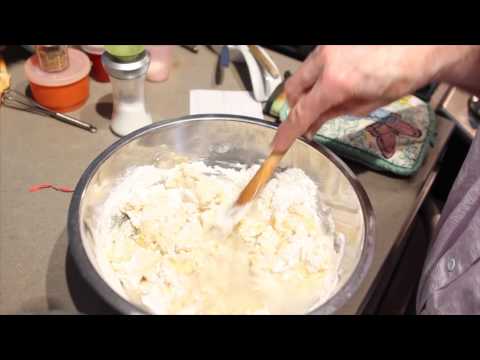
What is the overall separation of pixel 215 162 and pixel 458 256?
45 cm

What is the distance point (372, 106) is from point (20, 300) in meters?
0.58

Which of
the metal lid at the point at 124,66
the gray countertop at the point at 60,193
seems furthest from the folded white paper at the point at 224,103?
the metal lid at the point at 124,66

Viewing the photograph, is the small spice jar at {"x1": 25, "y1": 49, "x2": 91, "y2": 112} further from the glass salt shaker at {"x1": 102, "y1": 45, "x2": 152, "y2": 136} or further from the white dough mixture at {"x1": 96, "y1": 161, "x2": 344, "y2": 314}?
the white dough mixture at {"x1": 96, "y1": 161, "x2": 344, "y2": 314}

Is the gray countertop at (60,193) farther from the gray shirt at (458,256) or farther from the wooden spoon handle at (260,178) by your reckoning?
the wooden spoon handle at (260,178)

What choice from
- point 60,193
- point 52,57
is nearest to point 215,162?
point 60,193

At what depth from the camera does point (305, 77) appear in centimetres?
61

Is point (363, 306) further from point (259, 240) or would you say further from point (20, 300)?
point (20, 300)

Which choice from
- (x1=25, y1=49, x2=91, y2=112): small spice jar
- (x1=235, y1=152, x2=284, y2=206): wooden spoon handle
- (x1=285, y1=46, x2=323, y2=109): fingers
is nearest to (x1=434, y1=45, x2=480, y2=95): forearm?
(x1=285, y1=46, x2=323, y2=109): fingers

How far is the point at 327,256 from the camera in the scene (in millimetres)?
706

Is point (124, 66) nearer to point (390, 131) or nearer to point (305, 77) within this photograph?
point (305, 77)

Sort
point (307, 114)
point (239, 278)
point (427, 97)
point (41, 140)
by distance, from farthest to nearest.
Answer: point (427, 97) → point (41, 140) → point (239, 278) → point (307, 114)

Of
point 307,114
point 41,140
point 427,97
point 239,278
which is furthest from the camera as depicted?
point 427,97

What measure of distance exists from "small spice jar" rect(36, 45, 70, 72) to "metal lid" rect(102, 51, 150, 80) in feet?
0.39
